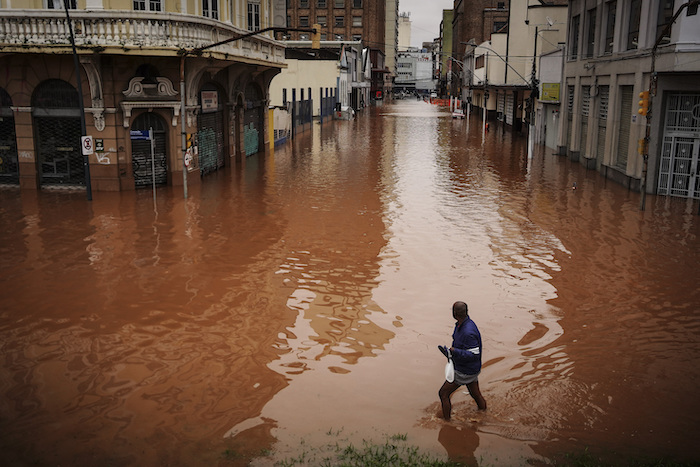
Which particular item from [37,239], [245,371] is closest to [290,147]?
[37,239]

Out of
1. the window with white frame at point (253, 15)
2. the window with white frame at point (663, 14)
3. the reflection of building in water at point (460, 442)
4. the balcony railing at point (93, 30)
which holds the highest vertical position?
the window with white frame at point (253, 15)

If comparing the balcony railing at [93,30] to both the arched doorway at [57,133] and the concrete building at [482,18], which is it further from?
the concrete building at [482,18]

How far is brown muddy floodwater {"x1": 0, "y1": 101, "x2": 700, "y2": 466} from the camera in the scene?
25.9 ft

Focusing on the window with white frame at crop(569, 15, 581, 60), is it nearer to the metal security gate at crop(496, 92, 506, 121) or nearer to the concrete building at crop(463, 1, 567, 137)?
the concrete building at crop(463, 1, 567, 137)

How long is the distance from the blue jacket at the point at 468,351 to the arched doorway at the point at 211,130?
21.1 m

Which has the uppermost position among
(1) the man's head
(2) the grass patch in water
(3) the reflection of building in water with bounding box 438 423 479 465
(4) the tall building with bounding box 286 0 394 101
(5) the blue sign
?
(4) the tall building with bounding box 286 0 394 101

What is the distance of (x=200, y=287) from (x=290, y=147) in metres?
29.2

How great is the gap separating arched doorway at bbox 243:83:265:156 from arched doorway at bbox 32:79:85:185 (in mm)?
11152

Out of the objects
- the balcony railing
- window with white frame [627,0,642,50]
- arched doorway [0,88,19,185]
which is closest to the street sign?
the balcony railing

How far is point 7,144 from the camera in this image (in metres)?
24.5

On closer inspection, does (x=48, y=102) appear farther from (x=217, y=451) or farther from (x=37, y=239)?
(x=217, y=451)

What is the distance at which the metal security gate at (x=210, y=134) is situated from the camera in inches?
1085

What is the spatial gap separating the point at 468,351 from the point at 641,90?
20661 millimetres

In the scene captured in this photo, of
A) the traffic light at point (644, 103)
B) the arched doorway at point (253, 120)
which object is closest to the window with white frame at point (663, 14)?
the traffic light at point (644, 103)
